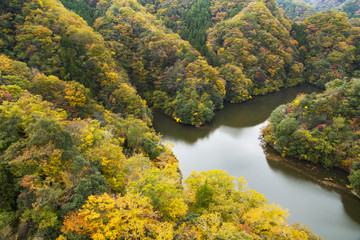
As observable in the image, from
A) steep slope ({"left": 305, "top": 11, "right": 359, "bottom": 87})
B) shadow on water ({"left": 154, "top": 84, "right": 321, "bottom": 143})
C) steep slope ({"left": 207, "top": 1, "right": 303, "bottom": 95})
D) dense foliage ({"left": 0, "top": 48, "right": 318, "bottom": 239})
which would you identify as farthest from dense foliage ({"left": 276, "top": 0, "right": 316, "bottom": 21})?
dense foliage ({"left": 0, "top": 48, "right": 318, "bottom": 239})

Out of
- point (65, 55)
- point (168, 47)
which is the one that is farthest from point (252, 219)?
point (168, 47)

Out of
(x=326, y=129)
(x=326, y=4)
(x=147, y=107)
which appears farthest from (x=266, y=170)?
(x=326, y=4)

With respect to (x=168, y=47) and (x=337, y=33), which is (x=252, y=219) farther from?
(x=337, y=33)

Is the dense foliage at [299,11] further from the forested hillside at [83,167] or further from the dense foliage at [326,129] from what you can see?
the forested hillside at [83,167]

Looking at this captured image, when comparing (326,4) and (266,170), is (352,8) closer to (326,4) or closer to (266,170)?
(326,4)

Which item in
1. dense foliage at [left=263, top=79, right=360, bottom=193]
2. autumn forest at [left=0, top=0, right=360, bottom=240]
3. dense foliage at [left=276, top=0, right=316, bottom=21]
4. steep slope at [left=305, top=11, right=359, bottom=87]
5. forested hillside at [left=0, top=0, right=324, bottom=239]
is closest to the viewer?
forested hillside at [left=0, top=0, right=324, bottom=239]

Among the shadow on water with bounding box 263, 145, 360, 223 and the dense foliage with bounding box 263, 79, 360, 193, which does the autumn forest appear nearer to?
the dense foliage with bounding box 263, 79, 360, 193

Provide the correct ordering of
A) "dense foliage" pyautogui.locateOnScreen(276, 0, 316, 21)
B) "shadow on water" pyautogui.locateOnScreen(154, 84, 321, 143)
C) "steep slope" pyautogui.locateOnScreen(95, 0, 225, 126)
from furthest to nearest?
1. "dense foliage" pyautogui.locateOnScreen(276, 0, 316, 21)
2. "steep slope" pyautogui.locateOnScreen(95, 0, 225, 126)
3. "shadow on water" pyautogui.locateOnScreen(154, 84, 321, 143)

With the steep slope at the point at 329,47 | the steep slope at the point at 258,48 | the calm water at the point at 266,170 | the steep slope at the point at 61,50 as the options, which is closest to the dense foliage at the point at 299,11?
the steep slope at the point at 329,47
